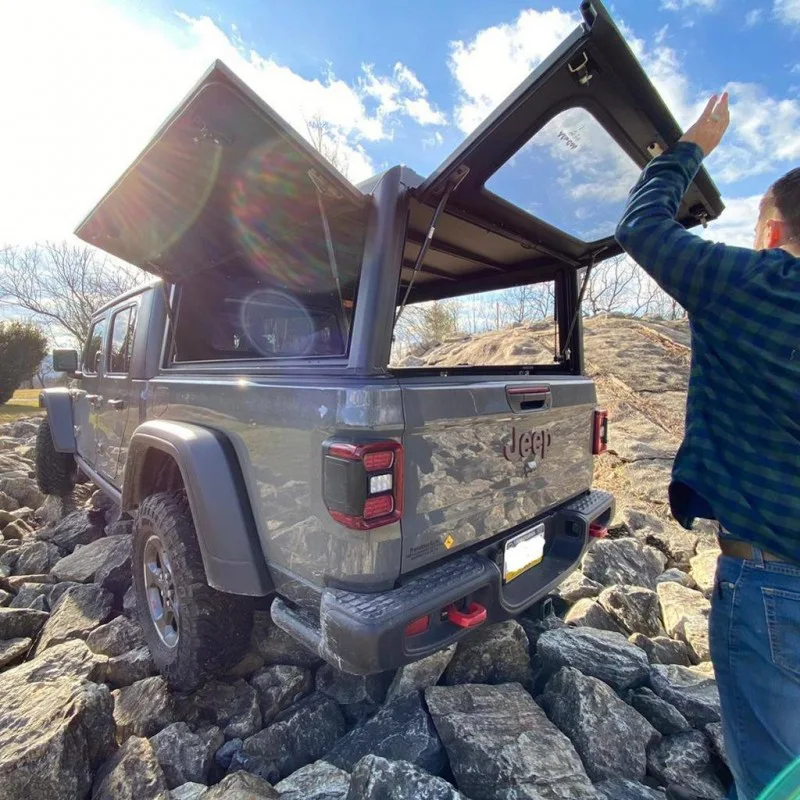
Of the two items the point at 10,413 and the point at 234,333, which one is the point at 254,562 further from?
the point at 10,413

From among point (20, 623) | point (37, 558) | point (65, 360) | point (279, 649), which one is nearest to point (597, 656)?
point (279, 649)

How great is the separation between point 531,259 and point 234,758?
3.01m

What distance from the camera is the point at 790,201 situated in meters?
1.20

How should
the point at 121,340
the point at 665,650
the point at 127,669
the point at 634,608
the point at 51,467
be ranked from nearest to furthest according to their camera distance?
1. the point at 127,669
2. the point at 665,650
3. the point at 634,608
4. the point at 121,340
5. the point at 51,467

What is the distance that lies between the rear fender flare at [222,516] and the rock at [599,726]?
145 centimetres

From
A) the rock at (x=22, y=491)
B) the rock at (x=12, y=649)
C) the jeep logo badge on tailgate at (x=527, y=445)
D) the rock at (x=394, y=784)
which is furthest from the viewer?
the rock at (x=22, y=491)

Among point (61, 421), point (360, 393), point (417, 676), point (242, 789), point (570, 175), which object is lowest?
point (242, 789)

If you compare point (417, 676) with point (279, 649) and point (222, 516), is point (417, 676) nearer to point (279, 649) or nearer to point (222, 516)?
point (279, 649)

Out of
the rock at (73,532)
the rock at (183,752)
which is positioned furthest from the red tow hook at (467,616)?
the rock at (73,532)

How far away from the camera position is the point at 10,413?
15.2 m

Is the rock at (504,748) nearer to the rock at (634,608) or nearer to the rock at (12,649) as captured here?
the rock at (634,608)

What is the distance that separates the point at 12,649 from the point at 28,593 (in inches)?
27.7

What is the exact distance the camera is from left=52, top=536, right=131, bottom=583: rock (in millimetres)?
3553

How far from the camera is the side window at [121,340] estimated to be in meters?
3.57
